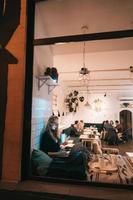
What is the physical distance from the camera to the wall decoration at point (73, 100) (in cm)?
958

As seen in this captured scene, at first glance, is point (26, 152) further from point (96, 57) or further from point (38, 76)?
point (96, 57)

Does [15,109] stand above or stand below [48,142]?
above

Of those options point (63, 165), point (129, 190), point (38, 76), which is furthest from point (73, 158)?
point (38, 76)

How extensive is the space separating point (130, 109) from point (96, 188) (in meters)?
9.31

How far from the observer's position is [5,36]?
5.97ft

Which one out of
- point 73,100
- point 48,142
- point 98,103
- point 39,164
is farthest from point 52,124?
point 98,103

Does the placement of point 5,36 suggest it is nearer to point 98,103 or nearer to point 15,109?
point 15,109

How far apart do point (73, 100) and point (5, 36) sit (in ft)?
26.8

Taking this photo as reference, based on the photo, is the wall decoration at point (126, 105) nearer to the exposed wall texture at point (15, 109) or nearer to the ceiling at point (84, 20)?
the ceiling at point (84, 20)

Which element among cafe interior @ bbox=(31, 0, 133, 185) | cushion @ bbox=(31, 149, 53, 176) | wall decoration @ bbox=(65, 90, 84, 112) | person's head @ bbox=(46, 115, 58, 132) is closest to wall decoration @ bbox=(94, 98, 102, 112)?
wall decoration @ bbox=(65, 90, 84, 112)

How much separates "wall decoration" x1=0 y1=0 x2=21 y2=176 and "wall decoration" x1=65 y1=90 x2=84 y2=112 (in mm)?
7509

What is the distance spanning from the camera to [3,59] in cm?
180

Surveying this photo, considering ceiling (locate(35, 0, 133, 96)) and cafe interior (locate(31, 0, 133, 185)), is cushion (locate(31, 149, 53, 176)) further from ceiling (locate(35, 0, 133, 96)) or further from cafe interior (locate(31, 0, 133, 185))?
ceiling (locate(35, 0, 133, 96))

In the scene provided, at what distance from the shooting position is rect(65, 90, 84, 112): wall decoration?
31.4 feet
